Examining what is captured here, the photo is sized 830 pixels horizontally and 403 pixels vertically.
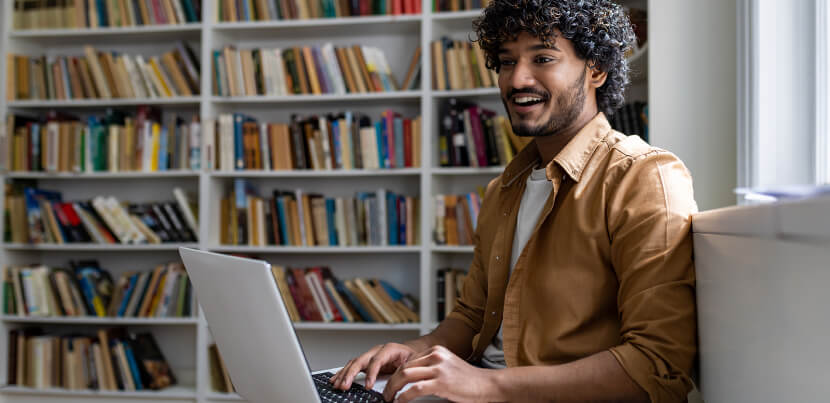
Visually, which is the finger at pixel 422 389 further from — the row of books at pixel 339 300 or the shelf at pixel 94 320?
the shelf at pixel 94 320

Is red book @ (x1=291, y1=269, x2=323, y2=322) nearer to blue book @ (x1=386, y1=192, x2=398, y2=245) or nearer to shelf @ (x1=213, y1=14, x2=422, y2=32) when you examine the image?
blue book @ (x1=386, y1=192, x2=398, y2=245)

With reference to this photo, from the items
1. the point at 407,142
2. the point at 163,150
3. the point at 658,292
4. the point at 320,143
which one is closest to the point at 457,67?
the point at 407,142

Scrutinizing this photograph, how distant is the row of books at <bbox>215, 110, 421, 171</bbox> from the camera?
117 inches

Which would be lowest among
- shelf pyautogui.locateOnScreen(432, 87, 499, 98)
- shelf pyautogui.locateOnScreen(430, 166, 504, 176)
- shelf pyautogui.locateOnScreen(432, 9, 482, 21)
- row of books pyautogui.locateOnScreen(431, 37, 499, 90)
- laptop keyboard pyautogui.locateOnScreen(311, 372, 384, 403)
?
laptop keyboard pyautogui.locateOnScreen(311, 372, 384, 403)

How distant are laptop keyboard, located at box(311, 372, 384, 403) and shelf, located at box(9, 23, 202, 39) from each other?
2313mm


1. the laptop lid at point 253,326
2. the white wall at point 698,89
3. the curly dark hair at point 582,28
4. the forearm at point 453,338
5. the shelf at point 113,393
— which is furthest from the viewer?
the shelf at point 113,393

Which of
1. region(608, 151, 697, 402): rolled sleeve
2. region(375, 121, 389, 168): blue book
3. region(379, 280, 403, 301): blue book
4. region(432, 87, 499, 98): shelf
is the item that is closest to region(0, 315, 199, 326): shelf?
region(379, 280, 403, 301): blue book

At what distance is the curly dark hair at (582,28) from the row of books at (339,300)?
5.59ft

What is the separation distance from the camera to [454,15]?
2.91 metres

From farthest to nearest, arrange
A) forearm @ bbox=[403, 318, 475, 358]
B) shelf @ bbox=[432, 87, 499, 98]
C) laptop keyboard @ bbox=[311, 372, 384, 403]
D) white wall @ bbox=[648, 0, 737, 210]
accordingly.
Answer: shelf @ bbox=[432, 87, 499, 98]
white wall @ bbox=[648, 0, 737, 210]
forearm @ bbox=[403, 318, 475, 358]
laptop keyboard @ bbox=[311, 372, 384, 403]

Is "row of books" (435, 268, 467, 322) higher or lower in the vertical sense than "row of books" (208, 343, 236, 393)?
higher

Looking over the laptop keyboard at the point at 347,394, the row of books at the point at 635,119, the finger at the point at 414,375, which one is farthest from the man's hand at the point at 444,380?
the row of books at the point at 635,119

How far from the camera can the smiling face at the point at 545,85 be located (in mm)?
1354

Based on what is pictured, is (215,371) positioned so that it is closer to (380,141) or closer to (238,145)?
(238,145)
